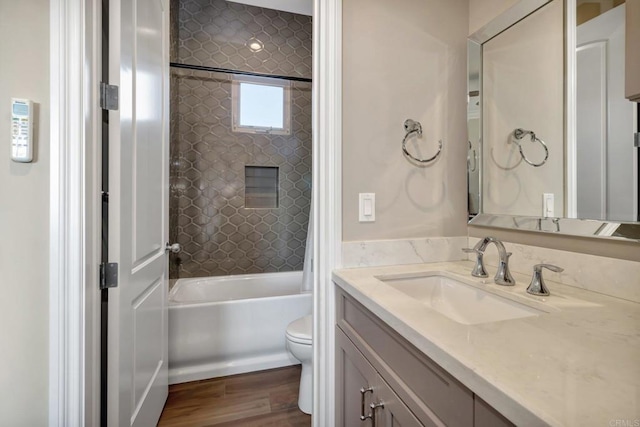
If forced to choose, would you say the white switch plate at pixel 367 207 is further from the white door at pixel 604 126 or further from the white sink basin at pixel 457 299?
the white door at pixel 604 126

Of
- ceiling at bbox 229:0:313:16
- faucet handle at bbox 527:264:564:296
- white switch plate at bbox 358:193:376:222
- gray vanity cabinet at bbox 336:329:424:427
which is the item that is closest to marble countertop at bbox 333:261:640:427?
faucet handle at bbox 527:264:564:296

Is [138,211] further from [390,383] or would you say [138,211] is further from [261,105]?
[261,105]

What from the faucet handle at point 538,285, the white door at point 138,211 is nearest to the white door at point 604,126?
the faucet handle at point 538,285

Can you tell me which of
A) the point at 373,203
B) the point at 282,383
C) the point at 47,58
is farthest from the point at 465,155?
the point at 282,383

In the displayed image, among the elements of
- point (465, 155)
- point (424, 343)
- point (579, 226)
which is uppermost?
point (465, 155)

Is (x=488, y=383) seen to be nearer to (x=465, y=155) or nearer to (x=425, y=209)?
(x=425, y=209)

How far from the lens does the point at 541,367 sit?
0.46m

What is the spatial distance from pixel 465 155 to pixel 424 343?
3.46 feet

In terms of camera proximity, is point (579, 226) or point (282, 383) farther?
point (282, 383)

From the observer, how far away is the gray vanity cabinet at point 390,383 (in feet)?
1.73

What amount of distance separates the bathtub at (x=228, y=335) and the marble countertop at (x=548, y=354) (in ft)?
4.38

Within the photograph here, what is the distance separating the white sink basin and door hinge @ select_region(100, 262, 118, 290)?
1.00 meters

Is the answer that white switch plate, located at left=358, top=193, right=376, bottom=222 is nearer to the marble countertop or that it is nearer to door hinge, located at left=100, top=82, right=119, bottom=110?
the marble countertop

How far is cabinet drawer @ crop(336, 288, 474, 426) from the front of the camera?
531mm
